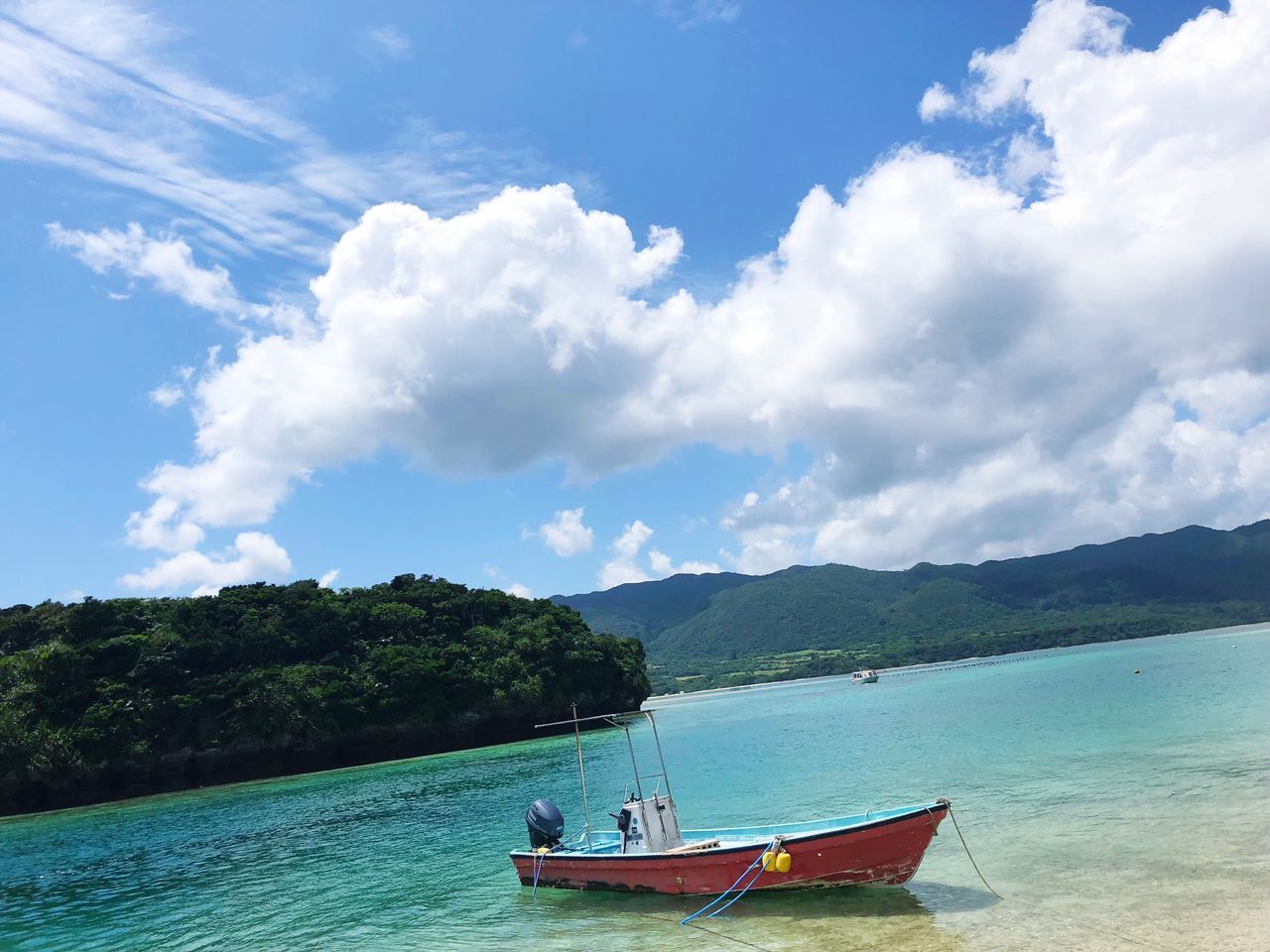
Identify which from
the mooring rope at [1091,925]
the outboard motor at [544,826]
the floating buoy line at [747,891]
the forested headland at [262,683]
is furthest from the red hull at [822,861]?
the forested headland at [262,683]

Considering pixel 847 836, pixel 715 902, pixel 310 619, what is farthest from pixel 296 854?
pixel 310 619

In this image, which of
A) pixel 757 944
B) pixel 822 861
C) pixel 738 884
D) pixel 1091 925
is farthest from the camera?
pixel 738 884

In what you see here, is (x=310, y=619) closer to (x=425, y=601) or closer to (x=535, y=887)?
(x=425, y=601)

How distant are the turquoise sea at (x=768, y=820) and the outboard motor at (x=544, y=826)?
118 cm

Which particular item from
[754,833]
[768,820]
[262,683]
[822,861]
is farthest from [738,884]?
[262,683]

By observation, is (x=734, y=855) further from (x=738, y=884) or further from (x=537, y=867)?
(x=537, y=867)

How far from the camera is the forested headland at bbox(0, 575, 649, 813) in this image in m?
55.8

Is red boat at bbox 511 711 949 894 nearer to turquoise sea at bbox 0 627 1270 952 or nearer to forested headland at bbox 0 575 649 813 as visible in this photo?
turquoise sea at bbox 0 627 1270 952

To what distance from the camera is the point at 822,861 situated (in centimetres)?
1553

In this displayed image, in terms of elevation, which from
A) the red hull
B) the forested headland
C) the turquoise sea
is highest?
the forested headland

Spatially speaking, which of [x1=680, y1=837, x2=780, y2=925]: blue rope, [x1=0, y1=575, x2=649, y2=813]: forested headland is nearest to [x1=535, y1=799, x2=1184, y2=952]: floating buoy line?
[x1=680, y1=837, x2=780, y2=925]: blue rope

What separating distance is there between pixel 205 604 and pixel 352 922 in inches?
2460

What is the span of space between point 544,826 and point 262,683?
52511mm

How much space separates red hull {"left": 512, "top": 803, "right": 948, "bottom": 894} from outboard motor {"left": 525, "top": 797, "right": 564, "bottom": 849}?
3599 millimetres
